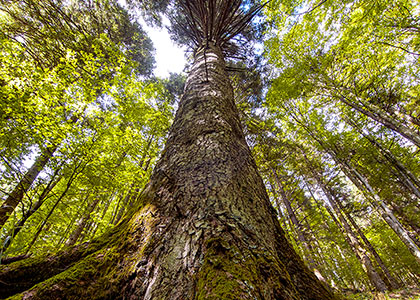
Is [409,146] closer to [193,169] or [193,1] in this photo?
[193,1]

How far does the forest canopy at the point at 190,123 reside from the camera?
38.1 inches

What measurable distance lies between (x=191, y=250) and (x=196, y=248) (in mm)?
25

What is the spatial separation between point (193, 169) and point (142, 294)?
718mm

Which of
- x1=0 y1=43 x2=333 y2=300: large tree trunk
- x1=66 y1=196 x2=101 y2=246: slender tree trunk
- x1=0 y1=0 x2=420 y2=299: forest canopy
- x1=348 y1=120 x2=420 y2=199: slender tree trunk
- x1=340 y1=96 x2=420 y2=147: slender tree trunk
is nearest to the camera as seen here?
x1=0 y1=43 x2=333 y2=300: large tree trunk

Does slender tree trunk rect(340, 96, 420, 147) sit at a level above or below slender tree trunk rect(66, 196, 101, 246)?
above

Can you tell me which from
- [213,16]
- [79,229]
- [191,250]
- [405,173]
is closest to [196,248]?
[191,250]

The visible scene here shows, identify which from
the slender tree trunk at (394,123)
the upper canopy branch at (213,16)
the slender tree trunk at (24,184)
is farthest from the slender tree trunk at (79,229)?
the slender tree trunk at (394,123)

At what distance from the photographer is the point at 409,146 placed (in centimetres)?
936

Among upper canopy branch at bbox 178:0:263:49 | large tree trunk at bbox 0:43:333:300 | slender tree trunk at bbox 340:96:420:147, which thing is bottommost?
large tree trunk at bbox 0:43:333:300

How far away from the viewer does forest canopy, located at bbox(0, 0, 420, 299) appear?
967 millimetres

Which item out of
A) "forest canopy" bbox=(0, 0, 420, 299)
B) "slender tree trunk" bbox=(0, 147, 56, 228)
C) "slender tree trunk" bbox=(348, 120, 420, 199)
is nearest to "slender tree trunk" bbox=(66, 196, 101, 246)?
"forest canopy" bbox=(0, 0, 420, 299)

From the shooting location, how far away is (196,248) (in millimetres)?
796

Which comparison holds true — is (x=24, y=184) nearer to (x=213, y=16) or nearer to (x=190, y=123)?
(x=190, y=123)

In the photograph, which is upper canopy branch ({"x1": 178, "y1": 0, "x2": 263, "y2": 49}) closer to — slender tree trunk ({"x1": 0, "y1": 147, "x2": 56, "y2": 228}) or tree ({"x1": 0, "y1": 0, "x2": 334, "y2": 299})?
tree ({"x1": 0, "y1": 0, "x2": 334, "y2": 299})
